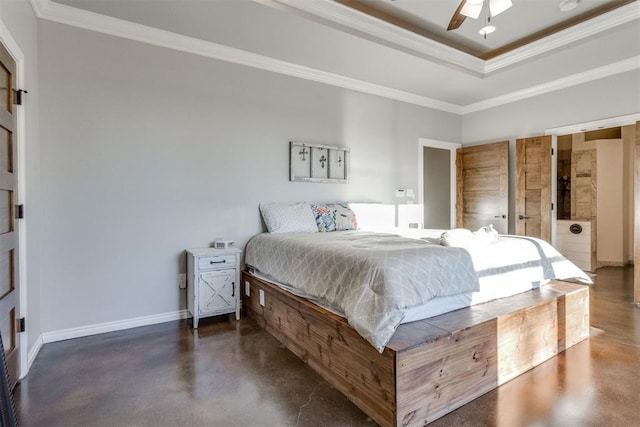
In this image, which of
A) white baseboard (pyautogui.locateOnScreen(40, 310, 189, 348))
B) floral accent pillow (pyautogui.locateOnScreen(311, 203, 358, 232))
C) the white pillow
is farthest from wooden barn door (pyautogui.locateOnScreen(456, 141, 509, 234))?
white baseboard (pyautogui.locateOnScreen(40, 310, 189, 348))

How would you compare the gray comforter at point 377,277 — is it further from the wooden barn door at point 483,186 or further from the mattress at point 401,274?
the wooden barn door at point 483,186

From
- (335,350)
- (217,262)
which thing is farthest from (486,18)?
(217,262)

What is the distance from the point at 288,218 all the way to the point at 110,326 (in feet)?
5.99

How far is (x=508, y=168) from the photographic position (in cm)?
487

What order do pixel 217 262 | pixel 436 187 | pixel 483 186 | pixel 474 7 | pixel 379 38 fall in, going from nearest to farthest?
pixel 474 7, pixel 217 262, pixel 379 38, pixel 483 186, pixel 436 187

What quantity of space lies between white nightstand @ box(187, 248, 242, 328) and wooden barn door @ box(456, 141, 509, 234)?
3.85 metres

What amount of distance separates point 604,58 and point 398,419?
4.37 m

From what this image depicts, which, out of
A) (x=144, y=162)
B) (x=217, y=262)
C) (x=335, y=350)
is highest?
(x=144, y=162)

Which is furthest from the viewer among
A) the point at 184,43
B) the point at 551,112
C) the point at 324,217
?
the point at 551,112

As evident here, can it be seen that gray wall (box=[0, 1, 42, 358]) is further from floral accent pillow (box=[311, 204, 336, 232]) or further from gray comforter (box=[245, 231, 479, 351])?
floral accent pillow (box=[311, 204, 336, 232])

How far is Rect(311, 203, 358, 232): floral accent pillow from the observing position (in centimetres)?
358

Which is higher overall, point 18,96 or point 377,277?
point 18,96

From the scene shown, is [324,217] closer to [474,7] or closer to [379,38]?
[379,38]

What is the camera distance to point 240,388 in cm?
197
